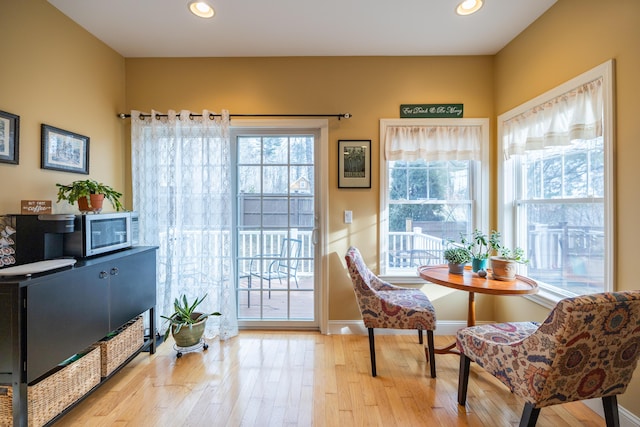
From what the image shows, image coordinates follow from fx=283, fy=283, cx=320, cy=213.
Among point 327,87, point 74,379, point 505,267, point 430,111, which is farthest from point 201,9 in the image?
point 505,267

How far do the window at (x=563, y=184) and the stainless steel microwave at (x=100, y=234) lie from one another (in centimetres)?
328

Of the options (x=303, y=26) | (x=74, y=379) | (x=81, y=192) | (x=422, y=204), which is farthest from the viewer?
(x=422, y=204)

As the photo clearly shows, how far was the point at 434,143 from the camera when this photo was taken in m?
2.79

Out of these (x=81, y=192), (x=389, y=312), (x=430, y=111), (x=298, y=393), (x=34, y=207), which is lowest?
(x=298, y=393)

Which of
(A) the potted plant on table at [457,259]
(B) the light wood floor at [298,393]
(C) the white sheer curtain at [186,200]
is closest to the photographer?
(B) the light wood floor at [298,393]

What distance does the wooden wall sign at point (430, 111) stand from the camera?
2.80 m

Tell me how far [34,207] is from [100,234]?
40 centimetres

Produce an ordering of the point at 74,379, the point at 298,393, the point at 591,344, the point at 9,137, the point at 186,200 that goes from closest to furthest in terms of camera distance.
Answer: the point at 591,344
the point at 74,379
the point at 9,137
the point at 298,393
the point at 186,200

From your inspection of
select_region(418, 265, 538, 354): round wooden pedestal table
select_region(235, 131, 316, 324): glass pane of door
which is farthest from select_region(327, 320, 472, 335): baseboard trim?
select_region(418, 265, 538, 354): round wooden pedestal table

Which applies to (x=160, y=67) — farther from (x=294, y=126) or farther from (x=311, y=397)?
(x=311, y=397)

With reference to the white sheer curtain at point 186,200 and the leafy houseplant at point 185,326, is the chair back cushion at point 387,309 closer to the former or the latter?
the white sheer curtain at point 186,200

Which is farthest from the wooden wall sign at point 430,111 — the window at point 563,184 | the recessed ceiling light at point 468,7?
the recessed ceiling light at point 468,7

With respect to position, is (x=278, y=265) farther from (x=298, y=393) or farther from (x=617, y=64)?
(x=617, y=64)

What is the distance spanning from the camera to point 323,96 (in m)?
2.82
